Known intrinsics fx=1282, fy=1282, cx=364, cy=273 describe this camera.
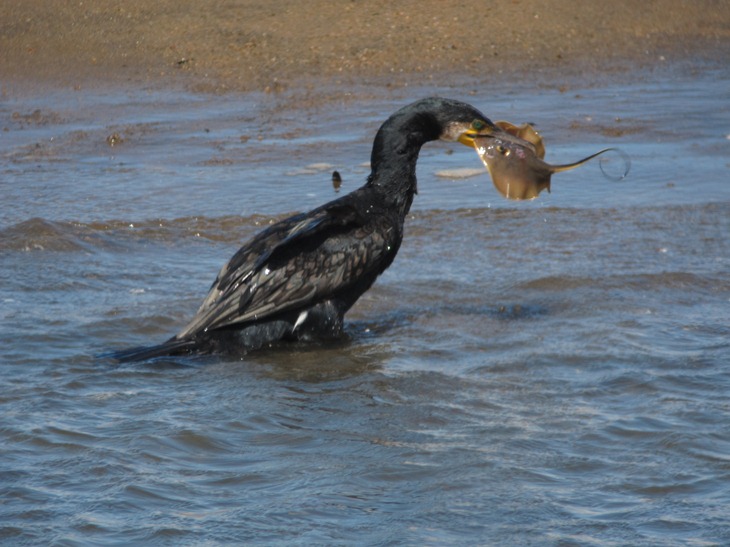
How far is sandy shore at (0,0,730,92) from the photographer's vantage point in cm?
1283

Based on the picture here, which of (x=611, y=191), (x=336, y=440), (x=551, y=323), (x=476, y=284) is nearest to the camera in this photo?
(x=336, y=440)

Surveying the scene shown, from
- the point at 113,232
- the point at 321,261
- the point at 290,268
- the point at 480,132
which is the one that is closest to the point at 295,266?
the point at 290,268

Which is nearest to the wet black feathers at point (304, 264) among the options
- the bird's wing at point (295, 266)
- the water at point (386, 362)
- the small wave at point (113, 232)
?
the bird's wing at point (295, 266)

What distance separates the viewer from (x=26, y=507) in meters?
4.41

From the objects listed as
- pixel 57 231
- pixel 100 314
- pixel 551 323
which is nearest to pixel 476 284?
pixel 551 323

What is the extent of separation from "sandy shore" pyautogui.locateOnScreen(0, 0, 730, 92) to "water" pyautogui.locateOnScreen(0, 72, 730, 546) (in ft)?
7.03

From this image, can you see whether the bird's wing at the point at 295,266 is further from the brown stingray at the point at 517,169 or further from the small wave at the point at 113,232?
the small wave at the point at 113,232

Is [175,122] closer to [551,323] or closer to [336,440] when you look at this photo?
[551,323]

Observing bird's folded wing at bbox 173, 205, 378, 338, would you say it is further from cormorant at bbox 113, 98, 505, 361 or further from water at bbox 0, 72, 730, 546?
water at bbox 0, 72, 730, 546

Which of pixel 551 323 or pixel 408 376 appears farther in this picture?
pixel 551 323

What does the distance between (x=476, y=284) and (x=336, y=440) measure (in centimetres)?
233

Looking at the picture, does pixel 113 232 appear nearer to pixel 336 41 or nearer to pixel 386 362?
pixel 386 362

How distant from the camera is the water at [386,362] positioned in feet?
14.5

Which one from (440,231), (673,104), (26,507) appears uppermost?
(673,104)
